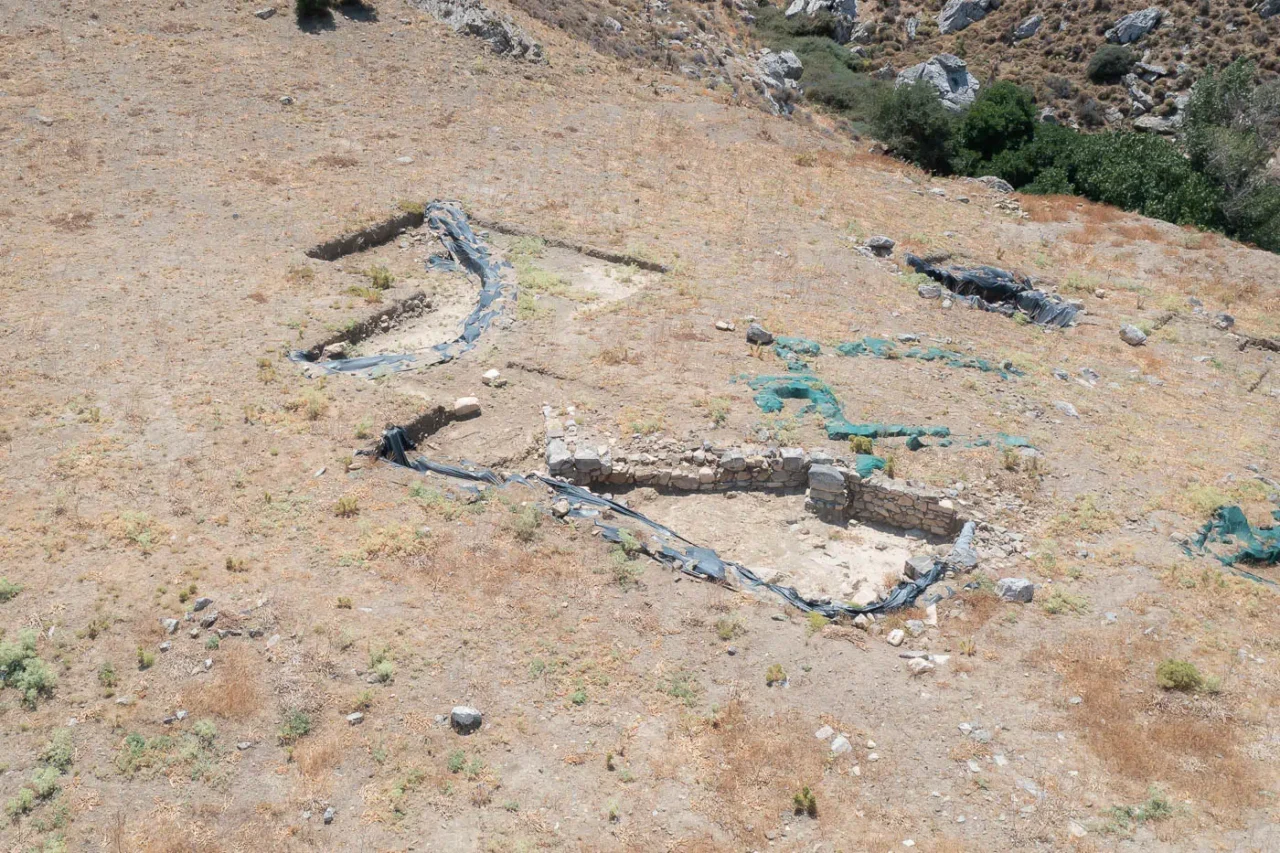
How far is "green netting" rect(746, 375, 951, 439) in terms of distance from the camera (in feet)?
53.9

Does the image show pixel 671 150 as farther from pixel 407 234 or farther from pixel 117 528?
pixel 117 528

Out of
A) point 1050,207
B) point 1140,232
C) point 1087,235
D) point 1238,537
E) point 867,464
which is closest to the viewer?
point 1238,537

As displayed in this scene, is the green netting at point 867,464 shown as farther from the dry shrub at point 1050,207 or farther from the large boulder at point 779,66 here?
the large boulder at point 779,66

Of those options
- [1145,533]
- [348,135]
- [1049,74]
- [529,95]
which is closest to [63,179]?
[348,135]

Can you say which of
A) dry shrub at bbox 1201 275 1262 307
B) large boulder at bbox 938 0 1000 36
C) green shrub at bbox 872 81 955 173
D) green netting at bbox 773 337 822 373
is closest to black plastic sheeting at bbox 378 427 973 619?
green netting at bbox 773 337 822 373

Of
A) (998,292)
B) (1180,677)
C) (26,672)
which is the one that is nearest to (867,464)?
(1180,677)

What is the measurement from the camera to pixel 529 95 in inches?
1232

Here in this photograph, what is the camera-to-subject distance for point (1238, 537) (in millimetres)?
14539

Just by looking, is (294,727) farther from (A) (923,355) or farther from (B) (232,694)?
(A) (923,355)

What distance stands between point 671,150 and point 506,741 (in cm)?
2231

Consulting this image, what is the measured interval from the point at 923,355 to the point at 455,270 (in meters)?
10.7

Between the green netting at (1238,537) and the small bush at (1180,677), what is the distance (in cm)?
313

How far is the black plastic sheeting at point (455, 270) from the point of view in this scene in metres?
17.7

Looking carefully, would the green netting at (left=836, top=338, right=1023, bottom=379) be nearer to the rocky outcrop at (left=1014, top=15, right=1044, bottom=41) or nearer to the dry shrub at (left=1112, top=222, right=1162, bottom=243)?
the dry shrub at (left=1112, top=222, right=1162, bottom=243)
